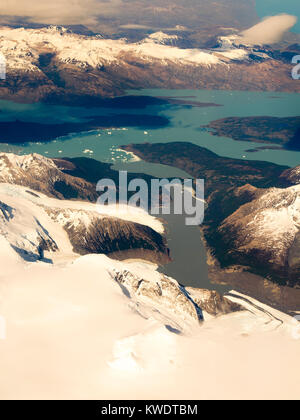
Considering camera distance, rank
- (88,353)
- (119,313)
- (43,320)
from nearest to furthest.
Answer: (88,353), (43,320), (119,313)

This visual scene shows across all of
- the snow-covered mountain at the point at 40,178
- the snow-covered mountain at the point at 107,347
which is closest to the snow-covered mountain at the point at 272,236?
the snow-covered mountain at the point at 107,347

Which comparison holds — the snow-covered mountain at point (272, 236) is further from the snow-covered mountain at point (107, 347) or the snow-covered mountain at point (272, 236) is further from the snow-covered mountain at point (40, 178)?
the snow-covered mountain at point (40, 178)

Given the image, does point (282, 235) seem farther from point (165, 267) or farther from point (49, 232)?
point (49, 232)

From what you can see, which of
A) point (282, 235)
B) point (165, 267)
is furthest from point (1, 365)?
point (282, 235)

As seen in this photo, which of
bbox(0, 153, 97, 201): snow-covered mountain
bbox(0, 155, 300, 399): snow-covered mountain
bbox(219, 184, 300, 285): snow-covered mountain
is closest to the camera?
bbox(0, 155, 300, 399): snow-covered mountain

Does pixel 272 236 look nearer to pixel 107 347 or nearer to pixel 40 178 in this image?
pixel 40 178

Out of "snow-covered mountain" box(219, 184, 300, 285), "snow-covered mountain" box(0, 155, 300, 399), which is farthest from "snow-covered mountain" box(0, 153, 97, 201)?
"snow-covered mountain" box(0, 155, 300, 399)

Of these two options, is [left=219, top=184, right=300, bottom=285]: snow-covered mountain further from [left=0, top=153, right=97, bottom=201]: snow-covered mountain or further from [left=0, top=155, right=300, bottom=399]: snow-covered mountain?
[left=0, top=153, right=97, bottom=201]: snow-covered mountain
